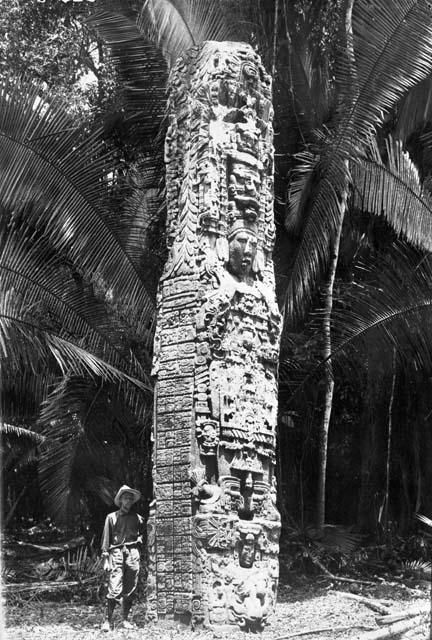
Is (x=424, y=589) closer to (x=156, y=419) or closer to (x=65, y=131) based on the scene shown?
(x=156, y=419)

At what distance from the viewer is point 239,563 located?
8.50 metres

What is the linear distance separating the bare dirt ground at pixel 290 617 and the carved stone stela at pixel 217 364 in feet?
0.81

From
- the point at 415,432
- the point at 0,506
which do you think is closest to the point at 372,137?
the point at 415,432

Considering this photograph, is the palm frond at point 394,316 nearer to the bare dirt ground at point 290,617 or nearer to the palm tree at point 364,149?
the palm tree at point 364,149

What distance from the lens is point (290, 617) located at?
9867 millimetres

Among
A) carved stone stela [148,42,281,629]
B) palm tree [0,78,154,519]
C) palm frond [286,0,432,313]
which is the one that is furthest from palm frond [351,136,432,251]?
palm tree [0,78,154,519]

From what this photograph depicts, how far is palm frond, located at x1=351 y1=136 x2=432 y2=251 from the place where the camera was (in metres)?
11.8

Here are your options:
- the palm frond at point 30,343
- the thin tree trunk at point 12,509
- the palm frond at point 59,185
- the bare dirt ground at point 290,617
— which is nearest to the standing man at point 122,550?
the bare dirt ground at point 290,617

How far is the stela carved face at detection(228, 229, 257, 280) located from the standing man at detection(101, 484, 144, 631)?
86.7 inches

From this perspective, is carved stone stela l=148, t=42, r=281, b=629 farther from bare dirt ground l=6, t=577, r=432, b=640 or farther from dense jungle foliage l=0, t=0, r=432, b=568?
dense jungle foliage l=0, t=0, r=432, b=568

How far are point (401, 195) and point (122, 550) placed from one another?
16.8ft

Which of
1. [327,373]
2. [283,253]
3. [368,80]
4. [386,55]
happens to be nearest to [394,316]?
[327,373]

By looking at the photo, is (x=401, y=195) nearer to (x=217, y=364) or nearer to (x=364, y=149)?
(x=364, y=149)

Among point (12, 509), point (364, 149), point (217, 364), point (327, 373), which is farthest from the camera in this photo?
point (12, 509)
